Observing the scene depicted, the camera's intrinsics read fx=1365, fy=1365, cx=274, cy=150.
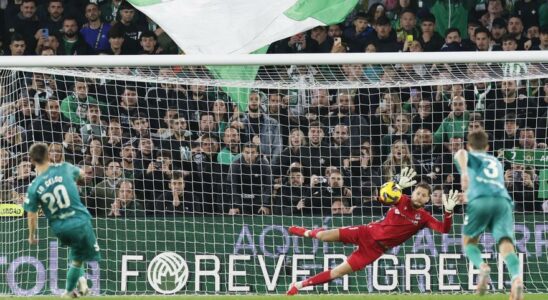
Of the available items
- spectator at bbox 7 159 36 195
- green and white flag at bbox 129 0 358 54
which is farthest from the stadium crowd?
green and white flag at bbox 129 0 358 54

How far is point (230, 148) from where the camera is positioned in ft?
53.3

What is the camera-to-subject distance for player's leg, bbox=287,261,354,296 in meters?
15.0

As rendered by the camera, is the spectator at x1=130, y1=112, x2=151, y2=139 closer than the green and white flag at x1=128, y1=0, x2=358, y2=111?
Yes

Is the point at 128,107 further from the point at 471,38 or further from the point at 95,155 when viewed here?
the point at 471,38

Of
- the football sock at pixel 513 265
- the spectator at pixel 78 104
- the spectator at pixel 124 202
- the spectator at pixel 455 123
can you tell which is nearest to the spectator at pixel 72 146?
the spectator at pixel 78 104

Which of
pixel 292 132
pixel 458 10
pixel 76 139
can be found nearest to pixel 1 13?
pixel 76 139

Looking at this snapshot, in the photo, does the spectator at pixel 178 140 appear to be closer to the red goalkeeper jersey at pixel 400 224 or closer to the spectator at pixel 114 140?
the spectator at pixel 114 140

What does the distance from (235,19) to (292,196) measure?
8.24ft

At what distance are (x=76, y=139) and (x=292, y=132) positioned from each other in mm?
2565

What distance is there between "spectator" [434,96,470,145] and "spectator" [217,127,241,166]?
7.80 ft

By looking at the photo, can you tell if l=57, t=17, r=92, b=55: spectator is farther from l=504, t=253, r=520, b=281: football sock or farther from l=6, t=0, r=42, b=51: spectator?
l=504, t=253, r=520, b=281: football sock

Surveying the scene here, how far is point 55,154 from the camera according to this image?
629 inches

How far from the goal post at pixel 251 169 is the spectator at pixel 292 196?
0.06ft

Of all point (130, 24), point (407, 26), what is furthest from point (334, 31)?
point (130, 24)
